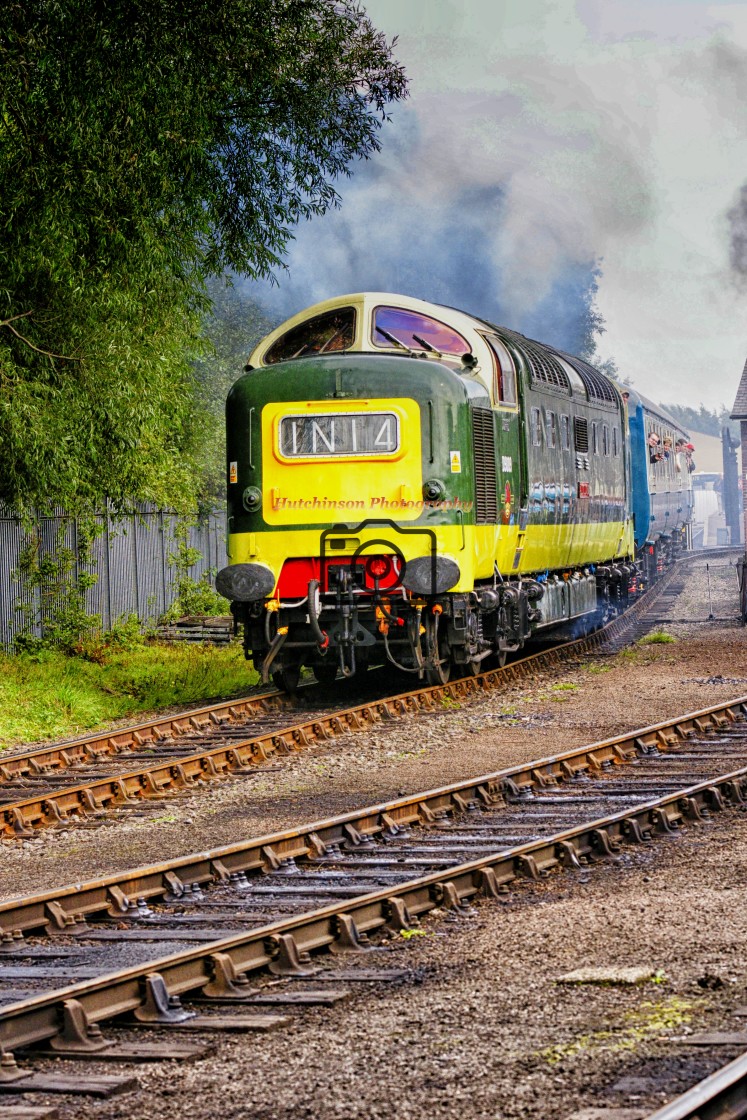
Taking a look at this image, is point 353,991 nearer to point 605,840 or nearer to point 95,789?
point 605,840

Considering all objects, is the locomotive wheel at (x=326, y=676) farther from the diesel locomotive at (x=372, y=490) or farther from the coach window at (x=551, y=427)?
the coach window at (x=551, y=427)

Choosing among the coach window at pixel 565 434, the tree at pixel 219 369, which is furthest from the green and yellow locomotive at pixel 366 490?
the tree at pixel 219 369

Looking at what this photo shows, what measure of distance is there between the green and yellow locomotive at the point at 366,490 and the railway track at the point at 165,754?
19.5 inches

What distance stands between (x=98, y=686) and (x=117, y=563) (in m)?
8.67

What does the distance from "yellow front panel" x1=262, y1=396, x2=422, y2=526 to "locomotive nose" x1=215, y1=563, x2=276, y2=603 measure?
1.36 ft

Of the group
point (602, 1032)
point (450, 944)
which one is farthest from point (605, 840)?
point (602, 1032)

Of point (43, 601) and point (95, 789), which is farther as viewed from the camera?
point (43, 601)

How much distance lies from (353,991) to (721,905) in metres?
2.16

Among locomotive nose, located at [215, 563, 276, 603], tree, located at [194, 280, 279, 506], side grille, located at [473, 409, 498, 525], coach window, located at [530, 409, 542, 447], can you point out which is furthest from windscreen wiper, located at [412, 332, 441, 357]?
tree, located at [194, 280, 279, 506]

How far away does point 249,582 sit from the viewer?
15430mm

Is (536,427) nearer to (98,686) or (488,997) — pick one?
(98,686)

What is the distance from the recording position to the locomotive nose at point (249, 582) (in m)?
15.4

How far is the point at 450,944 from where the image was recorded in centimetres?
692

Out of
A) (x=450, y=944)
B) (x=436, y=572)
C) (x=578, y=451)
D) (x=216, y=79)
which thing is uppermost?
(x=216, y=79)
